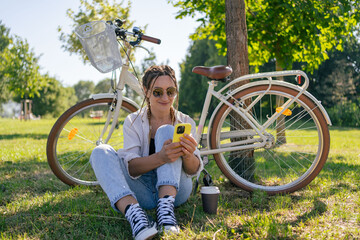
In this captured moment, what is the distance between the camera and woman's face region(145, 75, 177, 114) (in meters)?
2.27

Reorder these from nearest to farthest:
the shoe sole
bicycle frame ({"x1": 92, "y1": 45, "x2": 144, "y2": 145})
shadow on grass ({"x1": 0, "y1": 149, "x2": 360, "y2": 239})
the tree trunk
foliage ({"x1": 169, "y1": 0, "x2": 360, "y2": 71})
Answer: the shoe sole → shadow on grass ({"x1": 0, "y1": 149, "x2": 360, "y2": 239}) → bicycle frame ({"x1": 92, "y1": 45, "x2": 144, "y2": 145}) → the tree trunk → foliage ({"x1": 169, "y1": 0, "x2": 360, "y2": 71})

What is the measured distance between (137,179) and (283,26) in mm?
4856

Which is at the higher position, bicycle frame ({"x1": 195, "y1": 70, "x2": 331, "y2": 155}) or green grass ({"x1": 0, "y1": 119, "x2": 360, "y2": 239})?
bicycle frame ({"x1": 195, "y1": 70, "x2": 331, "y2": 155})

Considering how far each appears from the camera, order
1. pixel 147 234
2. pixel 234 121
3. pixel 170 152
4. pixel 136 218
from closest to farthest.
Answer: pixel 147 234
pixel 136 218
pixel 170 152
pixel 234 121

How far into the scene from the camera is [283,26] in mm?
5914

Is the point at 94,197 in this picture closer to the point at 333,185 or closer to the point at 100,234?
the point at 100,234

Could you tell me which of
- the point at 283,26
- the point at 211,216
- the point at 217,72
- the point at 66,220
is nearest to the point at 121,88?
the point at 217,72

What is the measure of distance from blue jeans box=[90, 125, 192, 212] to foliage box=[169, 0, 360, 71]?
12.1ft

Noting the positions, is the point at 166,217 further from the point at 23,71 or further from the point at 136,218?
the point at 23,71

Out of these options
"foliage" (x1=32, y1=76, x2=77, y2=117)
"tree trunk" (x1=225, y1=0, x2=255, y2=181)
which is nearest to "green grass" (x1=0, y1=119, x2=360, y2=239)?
"tree trunk" (x1=225, y1=0, x2=255, y2=181)

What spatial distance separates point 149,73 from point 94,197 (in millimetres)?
1179

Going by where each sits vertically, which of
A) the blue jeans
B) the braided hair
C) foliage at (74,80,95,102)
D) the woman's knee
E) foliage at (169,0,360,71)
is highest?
foliage at (74,80,95,102)

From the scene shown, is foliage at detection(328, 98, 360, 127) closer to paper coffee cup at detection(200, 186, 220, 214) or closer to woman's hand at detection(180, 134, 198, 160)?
paper coffee cup at detection(200, 186, 220, 214)

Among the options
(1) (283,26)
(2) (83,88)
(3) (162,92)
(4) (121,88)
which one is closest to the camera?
(3) (162,92)
